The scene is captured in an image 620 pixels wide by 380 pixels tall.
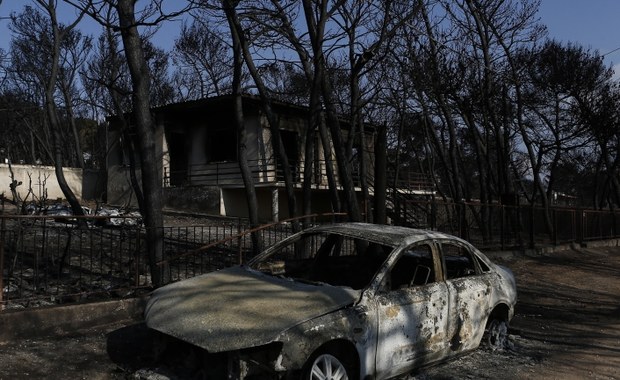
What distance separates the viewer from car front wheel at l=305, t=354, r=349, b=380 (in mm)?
4496

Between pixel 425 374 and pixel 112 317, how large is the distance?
3.80 metres

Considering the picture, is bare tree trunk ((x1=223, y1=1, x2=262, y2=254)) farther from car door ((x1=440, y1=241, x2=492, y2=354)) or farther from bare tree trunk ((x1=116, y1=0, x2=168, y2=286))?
car door ((x1=440, y1=241, x2=492, y2=354))

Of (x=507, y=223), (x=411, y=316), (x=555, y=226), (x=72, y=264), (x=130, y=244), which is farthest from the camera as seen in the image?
(x=555, y=226)

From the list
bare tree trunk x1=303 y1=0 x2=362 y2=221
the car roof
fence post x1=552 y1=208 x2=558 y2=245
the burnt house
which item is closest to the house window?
the burnt house

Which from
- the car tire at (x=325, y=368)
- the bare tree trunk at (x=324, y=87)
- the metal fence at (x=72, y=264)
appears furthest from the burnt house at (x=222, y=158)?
the car tire at (x=325, y=368)

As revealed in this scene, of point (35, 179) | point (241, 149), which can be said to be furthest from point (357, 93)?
point (35, 179)

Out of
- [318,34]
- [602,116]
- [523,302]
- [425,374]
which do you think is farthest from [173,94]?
[425,374]

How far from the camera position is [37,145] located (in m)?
46.1

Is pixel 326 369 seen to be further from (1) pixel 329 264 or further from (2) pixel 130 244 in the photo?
(2) pixel 130 244

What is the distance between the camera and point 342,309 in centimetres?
479

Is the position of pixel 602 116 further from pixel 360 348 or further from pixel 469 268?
pixel 360 348

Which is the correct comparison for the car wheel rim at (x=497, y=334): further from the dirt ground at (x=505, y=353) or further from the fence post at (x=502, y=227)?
the fence post at (x=502, y=227)

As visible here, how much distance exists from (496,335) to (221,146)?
2112 cm

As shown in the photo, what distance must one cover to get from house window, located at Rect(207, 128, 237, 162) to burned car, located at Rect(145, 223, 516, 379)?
19.4m
